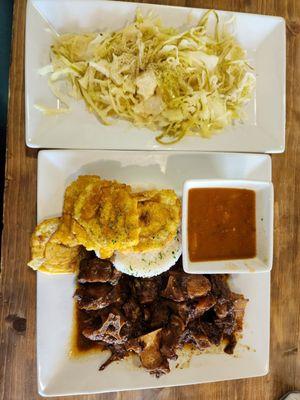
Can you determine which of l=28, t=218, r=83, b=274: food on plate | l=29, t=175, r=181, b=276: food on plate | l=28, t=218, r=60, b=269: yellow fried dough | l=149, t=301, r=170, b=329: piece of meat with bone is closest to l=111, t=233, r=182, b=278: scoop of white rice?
l=29, t=175, r=181, b=276: food on plate

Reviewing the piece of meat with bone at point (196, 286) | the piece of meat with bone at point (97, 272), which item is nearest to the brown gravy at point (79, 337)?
the piece of meat with bone at point (97, 272)

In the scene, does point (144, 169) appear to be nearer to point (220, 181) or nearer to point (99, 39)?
point (220, 181)

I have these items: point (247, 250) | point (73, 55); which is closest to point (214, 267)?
point (247, 250)

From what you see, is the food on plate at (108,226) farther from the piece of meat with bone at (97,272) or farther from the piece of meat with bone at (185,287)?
the piece of meat with bone at (185,287)

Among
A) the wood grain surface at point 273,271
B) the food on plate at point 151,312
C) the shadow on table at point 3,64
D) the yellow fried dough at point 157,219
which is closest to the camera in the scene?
the yellow fried dough at point 157,219

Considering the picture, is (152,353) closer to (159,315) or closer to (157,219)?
(159,315)
